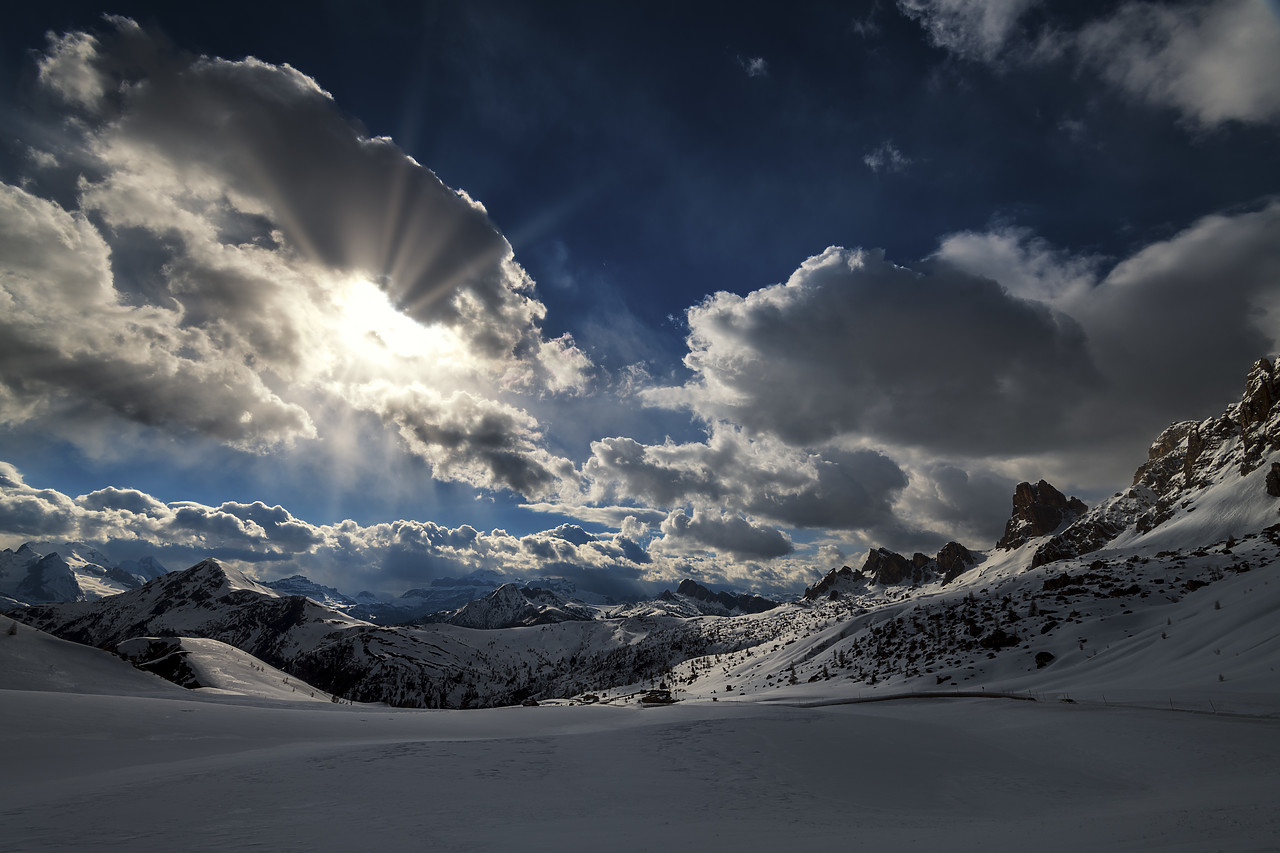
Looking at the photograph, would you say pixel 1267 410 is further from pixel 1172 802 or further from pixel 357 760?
pixel 357 760

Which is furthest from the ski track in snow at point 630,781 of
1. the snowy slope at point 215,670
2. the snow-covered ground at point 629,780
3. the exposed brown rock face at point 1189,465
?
the exposed brown rock face at point 1189,465

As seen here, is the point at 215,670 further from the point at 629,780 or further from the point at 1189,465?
the point at 1189,465

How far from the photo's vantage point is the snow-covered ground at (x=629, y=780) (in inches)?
395

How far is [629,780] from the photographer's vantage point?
15828 millimetres

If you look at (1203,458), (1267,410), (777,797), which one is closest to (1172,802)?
(777,797)

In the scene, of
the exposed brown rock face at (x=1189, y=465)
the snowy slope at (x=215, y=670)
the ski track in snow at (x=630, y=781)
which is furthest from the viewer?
the exposed brown rock face at (x=1189, y=465)

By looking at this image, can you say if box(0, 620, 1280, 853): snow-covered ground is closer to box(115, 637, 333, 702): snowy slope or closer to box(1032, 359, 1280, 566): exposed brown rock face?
box(115, 637, 333, 702): snowy slope

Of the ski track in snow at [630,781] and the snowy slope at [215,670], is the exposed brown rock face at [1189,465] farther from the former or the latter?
the snowy slope at [215,670]

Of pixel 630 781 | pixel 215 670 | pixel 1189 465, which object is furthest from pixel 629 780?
pixel 1189 465

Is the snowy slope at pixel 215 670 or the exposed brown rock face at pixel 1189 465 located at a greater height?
the exposed brown rock face at pixel 1189 465

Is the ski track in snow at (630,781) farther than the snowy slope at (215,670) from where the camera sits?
No

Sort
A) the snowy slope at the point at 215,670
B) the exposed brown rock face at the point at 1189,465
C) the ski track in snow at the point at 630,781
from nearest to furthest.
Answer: the ski track in snow at the point at 630,781 → the snowy slope at the point at 215,670 → the exposed brown rock face at the point at 1189,465

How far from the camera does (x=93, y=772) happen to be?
12953 mm

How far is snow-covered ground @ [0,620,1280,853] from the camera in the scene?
A: 10.0 metres
